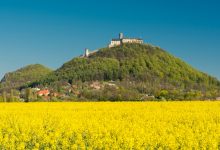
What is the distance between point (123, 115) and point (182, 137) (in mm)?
12325

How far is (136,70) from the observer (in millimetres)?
156500

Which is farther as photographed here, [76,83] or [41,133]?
[76,83]

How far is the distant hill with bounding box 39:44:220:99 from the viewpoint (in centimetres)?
14638

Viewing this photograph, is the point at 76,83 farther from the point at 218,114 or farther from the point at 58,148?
the point at 58,148

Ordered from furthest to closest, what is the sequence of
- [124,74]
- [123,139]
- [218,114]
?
[124,74] → [218,114] → [123,139]

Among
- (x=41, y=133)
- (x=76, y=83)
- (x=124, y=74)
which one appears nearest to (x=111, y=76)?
(x=124, y=74)

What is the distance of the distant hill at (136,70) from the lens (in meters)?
146

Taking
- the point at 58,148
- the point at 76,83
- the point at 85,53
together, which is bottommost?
the point at 58,148

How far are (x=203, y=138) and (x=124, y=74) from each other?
13603 cm

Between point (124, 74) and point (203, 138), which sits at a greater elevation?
point (124, 74)

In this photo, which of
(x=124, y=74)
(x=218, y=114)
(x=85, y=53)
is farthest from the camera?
(x=85, y=53)

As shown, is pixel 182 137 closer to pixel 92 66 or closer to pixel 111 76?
pixel 111 76

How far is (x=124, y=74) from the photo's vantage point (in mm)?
151375

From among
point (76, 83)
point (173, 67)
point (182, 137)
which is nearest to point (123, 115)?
point (182, 137)
